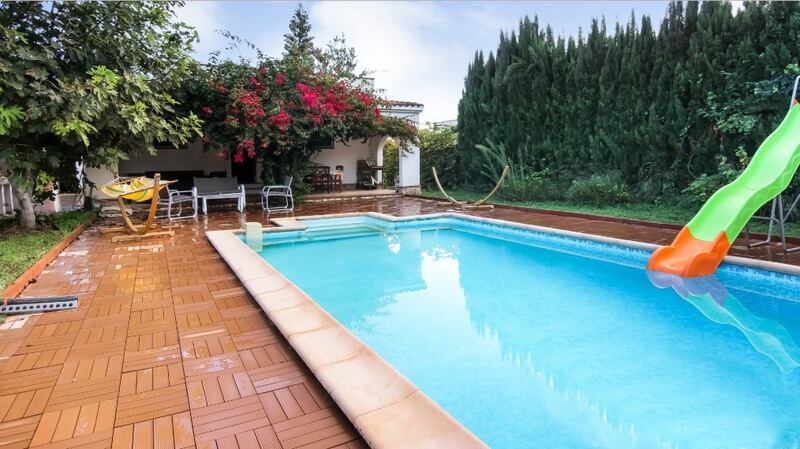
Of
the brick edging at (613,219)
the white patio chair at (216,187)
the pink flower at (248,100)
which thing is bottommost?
the brick edging at (613,219)

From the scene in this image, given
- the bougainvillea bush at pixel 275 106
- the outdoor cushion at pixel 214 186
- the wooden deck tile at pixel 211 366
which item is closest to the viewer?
the wooden deck tile at pixel 211 366

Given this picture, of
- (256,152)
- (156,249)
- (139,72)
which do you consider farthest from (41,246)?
(256,152)

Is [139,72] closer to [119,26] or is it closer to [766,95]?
[119,26]

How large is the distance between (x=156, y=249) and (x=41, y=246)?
4.53 ft

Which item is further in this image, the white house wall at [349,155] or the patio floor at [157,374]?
the white house wall at [349,155]

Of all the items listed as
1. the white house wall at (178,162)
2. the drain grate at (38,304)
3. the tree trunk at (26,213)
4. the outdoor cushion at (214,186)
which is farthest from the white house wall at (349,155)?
the drain grate at (38,304)

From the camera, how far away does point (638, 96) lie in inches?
420

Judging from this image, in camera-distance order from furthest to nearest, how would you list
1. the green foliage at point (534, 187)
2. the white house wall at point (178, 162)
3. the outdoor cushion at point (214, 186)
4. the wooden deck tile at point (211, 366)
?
the white house wall at point (178, 162) < the green foliage at point (534, 187) < the outdoor cushion at point (214, 186) < the wooden deck tile at point (211, 366)

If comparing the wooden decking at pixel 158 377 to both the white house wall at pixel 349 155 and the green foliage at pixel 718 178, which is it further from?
the white house wall at pixel 349 155

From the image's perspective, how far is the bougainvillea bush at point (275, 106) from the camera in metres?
10.4

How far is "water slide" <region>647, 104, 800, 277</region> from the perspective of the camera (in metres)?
5.51

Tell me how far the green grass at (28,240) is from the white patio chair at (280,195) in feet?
12.0

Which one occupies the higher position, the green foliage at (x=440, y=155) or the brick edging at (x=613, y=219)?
the green foliage at (x=440, y=155)

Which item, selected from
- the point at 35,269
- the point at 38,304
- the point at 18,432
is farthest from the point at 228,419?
the point at 35,269
